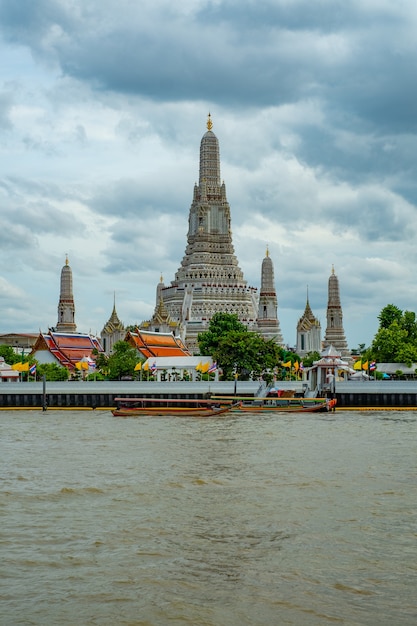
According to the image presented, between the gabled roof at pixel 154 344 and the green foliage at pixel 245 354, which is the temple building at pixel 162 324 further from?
the green foliage at pixel 245 354

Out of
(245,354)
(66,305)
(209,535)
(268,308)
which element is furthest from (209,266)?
(209,535)

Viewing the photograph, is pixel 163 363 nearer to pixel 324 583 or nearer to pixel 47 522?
pixel 47 522

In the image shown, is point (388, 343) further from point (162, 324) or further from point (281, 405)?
point (162, 324)

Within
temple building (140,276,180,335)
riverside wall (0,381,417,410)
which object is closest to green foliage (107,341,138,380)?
riverside wall (0,381,417,410)

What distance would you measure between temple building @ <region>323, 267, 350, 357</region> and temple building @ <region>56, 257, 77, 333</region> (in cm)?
3011

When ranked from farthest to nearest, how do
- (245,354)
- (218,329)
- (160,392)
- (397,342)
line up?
1. (218,329)
2. (397,342)
3. (245,354)
4. (160,392)

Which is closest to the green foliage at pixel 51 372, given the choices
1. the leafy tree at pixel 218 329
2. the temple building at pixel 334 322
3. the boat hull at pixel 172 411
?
the leafy tree at pixel 218 329

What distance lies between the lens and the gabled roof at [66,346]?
83312 millimetres

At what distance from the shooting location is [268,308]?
4173 inches

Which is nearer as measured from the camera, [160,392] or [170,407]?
[170,407]

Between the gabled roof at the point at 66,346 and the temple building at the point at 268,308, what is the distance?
2251 cm

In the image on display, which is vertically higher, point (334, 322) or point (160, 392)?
point (334, 322)

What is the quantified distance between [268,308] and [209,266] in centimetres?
961

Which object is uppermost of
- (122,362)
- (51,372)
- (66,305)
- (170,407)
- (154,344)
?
(66,305)
